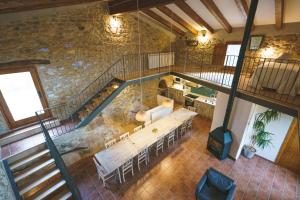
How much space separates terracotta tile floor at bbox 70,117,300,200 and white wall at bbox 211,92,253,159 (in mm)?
601

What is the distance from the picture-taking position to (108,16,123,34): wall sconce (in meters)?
6.60

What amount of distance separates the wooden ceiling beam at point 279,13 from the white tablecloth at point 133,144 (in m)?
4.64

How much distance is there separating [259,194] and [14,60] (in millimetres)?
8354

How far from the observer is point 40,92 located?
17.4 ft

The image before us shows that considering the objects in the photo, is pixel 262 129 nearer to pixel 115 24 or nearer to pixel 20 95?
pixel 115 24

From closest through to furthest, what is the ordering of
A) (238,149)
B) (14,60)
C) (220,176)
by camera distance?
(220,176), (14,60), (238,149)

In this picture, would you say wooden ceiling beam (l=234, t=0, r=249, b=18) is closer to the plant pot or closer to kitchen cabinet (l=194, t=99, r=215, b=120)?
kitchen cabinet (l=194, t=99, r=215, b=120)

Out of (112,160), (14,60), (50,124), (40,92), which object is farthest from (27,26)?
(112,160)

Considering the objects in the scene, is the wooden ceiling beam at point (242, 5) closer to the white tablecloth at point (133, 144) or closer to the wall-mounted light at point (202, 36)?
the wall-mounted light at point (202, 36)

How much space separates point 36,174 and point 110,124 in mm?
3358

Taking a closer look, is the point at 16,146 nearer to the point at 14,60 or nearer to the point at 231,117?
the point at 14,60

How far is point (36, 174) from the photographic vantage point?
4.45 metres

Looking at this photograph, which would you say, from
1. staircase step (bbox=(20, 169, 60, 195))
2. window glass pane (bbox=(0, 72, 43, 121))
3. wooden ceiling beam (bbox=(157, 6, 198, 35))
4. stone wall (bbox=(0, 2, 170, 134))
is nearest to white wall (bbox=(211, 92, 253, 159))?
wooden ceiling beam (bbox=(157, 6, 198, 35))

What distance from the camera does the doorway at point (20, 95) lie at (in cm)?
470
